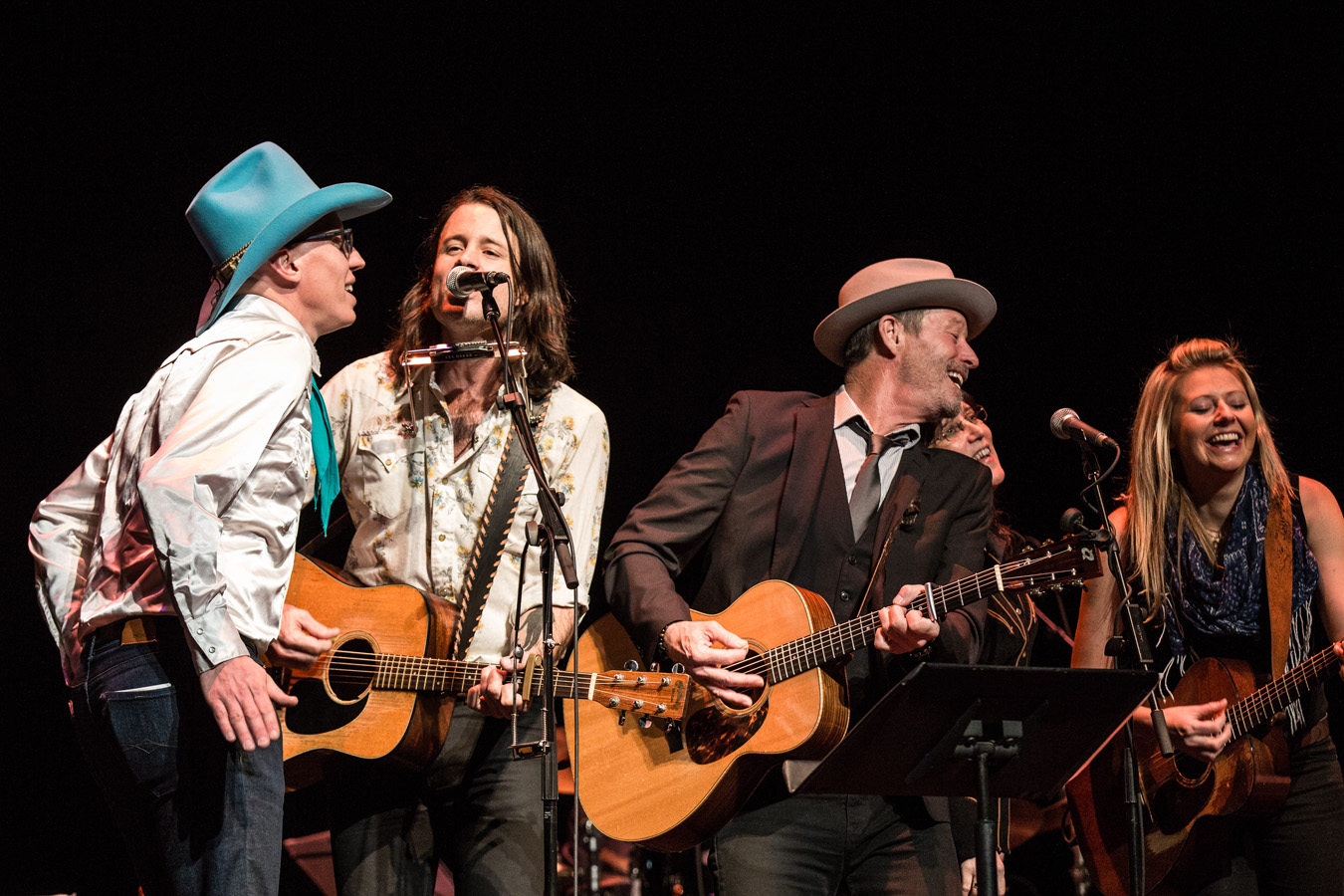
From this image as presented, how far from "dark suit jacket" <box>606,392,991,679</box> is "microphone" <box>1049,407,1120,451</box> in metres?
0.28

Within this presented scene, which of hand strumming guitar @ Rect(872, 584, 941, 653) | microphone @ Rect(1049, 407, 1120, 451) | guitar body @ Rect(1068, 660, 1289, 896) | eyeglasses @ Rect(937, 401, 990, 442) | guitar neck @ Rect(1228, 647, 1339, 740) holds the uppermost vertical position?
eyeglasses @ Rect(937, 401, 990, 442)

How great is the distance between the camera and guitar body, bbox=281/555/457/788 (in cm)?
315

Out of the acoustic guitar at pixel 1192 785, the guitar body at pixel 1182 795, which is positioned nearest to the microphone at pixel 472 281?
the guitar body at pixel 1182 795

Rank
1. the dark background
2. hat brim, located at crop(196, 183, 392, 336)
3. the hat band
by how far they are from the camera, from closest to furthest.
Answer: hat brim, located at crop(196, 183, 392, 336)
the hat band
the dark background

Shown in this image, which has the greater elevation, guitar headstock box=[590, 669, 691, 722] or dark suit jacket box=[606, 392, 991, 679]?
dark suit jacket box=[606, 392, 991, 679]

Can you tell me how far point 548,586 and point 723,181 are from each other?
4.11 meters

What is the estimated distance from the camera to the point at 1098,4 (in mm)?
5715

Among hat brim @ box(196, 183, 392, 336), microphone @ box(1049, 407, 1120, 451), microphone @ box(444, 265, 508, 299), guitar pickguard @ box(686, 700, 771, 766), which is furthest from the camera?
microphone @ box(1049, 407, 1120, 451)

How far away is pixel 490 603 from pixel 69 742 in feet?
8.62

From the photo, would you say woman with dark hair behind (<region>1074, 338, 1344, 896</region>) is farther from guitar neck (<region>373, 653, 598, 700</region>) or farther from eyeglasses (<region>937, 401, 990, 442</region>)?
guitar neck (<region>373, 653, 598, 700</region>)

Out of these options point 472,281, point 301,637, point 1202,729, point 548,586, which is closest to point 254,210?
point 472,281

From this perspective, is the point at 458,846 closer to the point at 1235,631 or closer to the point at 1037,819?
the point at 1235,631

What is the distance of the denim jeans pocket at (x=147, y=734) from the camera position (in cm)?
217

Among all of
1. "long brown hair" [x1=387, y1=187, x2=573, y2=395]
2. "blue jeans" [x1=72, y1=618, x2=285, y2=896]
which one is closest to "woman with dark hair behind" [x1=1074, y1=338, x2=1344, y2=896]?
"long brown hair" [x1=387, y1=187, x2=573, y2=395]
